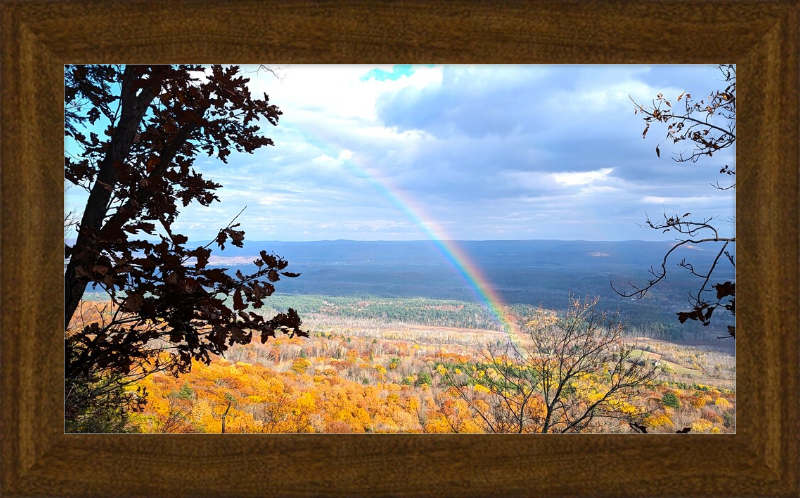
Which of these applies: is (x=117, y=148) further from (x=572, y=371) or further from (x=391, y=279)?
(x=391, y=279)

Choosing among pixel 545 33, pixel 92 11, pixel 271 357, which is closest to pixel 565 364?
pixel 545 33

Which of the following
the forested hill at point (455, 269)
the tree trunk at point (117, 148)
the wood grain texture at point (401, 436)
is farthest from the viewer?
the forested hill at point (455, 269)

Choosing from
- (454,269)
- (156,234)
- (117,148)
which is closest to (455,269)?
(454,269)

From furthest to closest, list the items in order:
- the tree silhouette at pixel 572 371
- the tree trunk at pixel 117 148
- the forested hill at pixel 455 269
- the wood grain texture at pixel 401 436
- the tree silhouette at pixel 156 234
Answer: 1. the forested hill at pixel 455 269
2. the tree silhouette at pixel 572 371
3. the tree trunk at pixel 117 148
4. the tree silhouette at pixel 156 234
5. the wood grain texture at pixel 401 436

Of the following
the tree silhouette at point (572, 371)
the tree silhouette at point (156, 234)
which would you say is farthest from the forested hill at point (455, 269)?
the tree silhouette at point (156, 234)

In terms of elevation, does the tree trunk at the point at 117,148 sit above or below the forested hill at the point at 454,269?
above

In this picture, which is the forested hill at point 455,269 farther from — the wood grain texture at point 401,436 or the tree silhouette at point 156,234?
the wood grain texture at point 401,436

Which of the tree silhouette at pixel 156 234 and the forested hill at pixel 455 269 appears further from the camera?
the forested hill at pixel 455 269

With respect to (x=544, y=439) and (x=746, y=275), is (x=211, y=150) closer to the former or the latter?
(x=544, y=439)

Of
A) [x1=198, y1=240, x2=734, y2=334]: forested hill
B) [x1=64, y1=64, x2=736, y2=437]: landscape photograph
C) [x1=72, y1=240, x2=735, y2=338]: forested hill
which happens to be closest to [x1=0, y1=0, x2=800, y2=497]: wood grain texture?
[x1=64, y1=64, x2=736, y2=437]: landscape photograph
